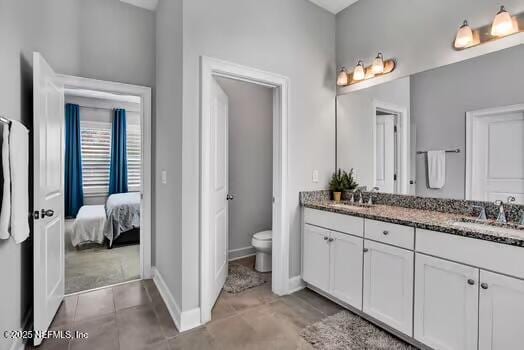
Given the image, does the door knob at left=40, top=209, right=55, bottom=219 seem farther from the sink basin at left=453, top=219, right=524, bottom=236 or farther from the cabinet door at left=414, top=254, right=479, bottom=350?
the sink basin at left=453, top=219, right=524, bottom=236

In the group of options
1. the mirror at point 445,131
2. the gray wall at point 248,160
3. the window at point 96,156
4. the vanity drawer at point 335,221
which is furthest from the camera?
the window at point 96,156

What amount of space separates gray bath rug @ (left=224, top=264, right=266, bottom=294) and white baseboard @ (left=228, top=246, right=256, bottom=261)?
10.1 inches

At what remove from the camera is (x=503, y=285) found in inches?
56.4

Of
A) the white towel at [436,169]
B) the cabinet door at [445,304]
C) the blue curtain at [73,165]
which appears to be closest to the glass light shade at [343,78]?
the white towel at [436,169]

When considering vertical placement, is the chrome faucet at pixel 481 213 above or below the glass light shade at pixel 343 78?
below

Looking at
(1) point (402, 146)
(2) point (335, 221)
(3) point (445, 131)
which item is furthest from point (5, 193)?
(3) point (445, 131)

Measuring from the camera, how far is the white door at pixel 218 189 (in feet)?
7.88

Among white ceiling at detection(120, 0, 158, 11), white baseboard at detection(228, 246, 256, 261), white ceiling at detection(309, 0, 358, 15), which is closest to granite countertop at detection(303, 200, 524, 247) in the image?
white baseboard at detection(228, 246, 256, 261)

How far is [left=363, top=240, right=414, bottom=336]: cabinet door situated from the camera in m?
1.85

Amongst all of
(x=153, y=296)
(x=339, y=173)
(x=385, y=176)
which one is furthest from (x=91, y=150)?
→ (x=385, y=176)

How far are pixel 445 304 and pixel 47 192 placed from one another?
9.44 ft

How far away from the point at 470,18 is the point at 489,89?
1.82 ft

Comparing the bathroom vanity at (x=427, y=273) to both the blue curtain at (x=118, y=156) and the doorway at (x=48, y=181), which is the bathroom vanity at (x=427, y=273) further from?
the blue curtain at (x=118, y=156)

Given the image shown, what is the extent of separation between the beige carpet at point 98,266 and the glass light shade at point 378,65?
3316 mm
